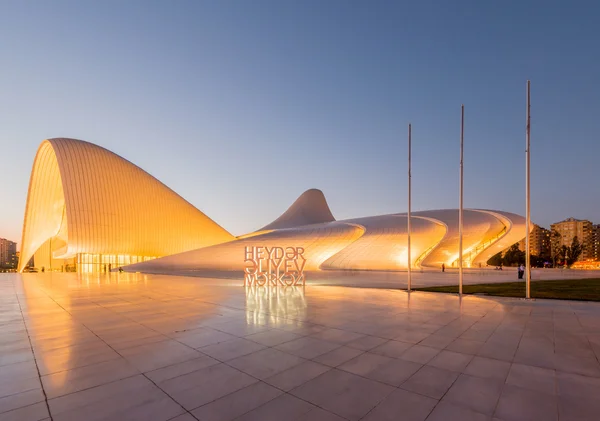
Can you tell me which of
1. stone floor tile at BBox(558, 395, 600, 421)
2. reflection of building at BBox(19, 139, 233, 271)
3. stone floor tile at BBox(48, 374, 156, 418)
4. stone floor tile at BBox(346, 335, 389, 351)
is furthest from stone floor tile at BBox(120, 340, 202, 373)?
reflection of building at BBox(19, 139, 233, 271)

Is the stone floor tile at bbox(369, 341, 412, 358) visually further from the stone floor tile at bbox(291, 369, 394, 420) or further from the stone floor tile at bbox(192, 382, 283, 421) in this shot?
the stone floor tile at bbox(192, 382, 283, 421)

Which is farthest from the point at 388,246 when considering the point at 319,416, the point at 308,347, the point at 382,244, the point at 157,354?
the point at 319,416

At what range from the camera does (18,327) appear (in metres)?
6.58

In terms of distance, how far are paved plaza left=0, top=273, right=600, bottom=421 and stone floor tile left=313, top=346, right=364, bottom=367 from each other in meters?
0.03

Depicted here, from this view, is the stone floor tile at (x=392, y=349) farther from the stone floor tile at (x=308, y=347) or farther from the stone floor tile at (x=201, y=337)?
the stone floor tile at (x=201, y=337)

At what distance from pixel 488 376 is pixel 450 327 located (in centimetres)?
271

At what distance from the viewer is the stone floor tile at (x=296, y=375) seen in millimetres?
3549

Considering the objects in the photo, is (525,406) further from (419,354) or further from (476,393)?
(419,354)

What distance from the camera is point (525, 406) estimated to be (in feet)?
10.1

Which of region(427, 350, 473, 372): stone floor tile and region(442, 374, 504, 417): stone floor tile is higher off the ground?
region(442, 374, 504, 417): stone floor tile

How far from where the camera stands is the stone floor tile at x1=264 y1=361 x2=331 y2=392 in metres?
3.55

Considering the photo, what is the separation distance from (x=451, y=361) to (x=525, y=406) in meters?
1.27

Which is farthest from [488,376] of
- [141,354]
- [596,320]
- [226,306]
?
[226,306]

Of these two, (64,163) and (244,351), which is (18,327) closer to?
(244,351)
